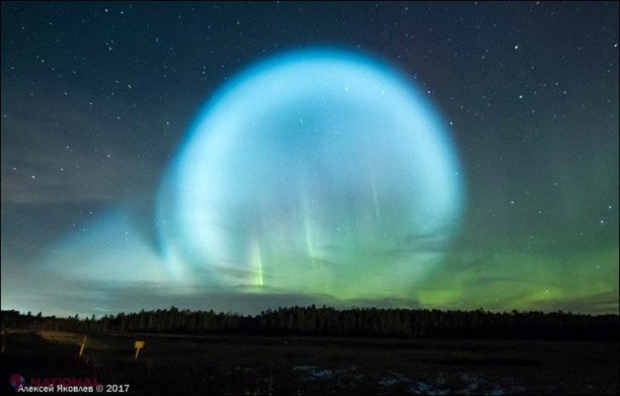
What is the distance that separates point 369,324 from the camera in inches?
6993

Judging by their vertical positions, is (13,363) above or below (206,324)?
below

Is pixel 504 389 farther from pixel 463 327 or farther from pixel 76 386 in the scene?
pixel 463 327

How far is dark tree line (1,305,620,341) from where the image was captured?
490 feet

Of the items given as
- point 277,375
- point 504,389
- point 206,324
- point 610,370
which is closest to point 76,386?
point 277,375

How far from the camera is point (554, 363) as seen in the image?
52.2 m

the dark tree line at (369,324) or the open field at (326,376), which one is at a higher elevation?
the dark tree line at (369,324)

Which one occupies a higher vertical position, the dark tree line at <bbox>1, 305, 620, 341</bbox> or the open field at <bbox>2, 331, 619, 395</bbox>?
the dark tree line at <bbox>1, 305, 620, 341</bbox>

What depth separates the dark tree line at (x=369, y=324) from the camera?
150 m

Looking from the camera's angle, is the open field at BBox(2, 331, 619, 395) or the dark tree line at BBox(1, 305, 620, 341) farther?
the dark tree line at BBox(1, 305, 620, 341)

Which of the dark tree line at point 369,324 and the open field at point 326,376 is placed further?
the dark tree line at point 369,324

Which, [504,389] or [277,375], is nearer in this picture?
[504,389]

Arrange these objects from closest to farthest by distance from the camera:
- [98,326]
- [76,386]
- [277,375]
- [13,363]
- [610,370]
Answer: [76,386]
[13,363]
[277,375]
[610,370]
[98,326]

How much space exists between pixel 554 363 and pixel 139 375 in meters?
45.4

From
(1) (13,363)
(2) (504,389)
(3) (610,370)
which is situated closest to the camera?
(1) (13,363)
